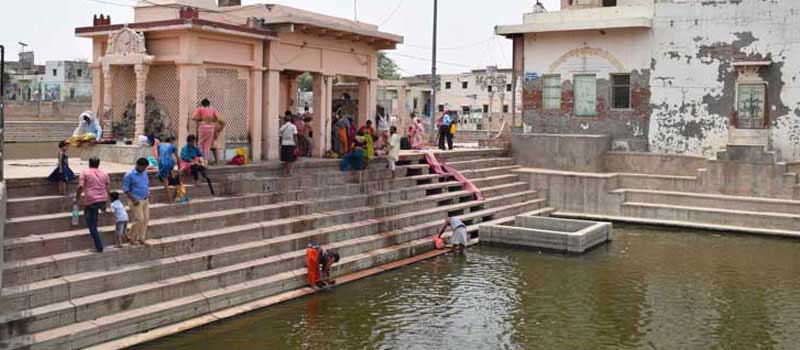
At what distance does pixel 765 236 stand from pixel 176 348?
14600mm

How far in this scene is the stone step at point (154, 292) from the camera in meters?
8.93

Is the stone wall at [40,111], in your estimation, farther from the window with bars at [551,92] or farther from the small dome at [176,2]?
the small dome at [176,2]

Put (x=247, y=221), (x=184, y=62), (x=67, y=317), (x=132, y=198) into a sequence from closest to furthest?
(x=67, y=317) → (x=132, y=198) → (x=247, y=221) → (x=184, y=62)

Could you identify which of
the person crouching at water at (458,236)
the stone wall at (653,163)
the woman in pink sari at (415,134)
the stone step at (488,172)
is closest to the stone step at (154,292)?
the person crouching at water at (458,236)

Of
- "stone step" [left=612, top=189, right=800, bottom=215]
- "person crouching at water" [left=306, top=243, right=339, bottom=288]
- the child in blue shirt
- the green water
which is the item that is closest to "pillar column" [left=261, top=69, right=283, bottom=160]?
the green water

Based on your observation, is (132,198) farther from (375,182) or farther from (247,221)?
(375,182)

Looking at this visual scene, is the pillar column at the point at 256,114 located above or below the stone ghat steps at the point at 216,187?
above

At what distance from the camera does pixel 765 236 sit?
18547 millimetres

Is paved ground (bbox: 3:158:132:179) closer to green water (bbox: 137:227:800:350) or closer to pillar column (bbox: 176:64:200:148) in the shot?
pillar column (bbox: 176:64:200:148)

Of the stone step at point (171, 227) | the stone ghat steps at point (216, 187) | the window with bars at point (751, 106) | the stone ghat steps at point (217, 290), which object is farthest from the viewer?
the window with bars at point (751, 106)

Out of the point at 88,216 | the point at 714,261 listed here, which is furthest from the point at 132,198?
the point at 714,261

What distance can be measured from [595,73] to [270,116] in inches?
448

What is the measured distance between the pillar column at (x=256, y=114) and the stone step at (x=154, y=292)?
3.19m

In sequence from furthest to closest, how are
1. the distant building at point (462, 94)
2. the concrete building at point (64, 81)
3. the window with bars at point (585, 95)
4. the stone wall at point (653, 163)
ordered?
the concrete building at point (64, 81) < the distant building at point (462, 94) < the window with bars at point (585, 95) < the stone wall at point (653, 163)
